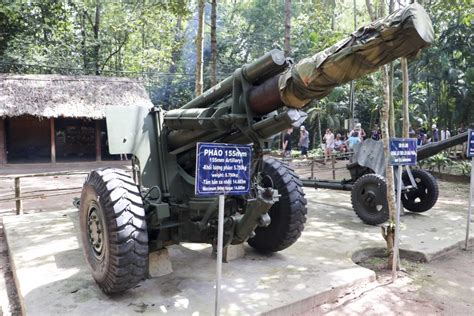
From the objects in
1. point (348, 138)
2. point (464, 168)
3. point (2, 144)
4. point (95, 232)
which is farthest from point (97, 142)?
point (95, 232)

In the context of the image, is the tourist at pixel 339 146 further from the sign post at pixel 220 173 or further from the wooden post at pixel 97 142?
the sign post at pixel 220 173

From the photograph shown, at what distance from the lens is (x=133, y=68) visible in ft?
81.8

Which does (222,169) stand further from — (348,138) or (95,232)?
(348,138)

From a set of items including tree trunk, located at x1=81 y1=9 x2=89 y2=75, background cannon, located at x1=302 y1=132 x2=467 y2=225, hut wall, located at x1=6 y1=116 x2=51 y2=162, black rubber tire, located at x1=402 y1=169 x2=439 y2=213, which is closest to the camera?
background cannon, located at x1=302 y1=132 x2=467 y2=225

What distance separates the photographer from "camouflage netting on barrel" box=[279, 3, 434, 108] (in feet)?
8.32

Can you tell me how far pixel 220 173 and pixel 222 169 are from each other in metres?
0.03

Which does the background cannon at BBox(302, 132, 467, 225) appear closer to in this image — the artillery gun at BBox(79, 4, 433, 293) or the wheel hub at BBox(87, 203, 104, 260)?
the artillery gun at BBox(79, 4, 433, 293)

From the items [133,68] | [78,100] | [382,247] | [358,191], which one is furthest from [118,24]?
[382,247]

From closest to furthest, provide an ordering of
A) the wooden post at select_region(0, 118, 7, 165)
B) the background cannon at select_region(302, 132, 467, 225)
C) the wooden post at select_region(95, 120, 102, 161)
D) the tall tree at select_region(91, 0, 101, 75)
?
the background cannon at select_region(302, 132, 467, 225), the wooden post at select_region(0, 118, 7, 165), the wooden post at select_region(95, 120, 102, 161), the tall tree at select_region(91, 0, 101, 75)

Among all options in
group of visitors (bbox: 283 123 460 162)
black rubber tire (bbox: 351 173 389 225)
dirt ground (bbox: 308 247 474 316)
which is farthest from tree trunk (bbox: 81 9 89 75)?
dirt ground (bbox: 308 247 474 316)

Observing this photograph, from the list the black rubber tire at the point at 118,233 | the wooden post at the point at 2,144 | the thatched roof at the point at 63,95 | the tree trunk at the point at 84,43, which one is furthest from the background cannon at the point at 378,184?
the tree trunk at the point at 84,43

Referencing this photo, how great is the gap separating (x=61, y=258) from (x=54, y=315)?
1.55 metres

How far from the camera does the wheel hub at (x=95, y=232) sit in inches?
157

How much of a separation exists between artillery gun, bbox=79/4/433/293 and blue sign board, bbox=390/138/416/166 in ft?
3.76
